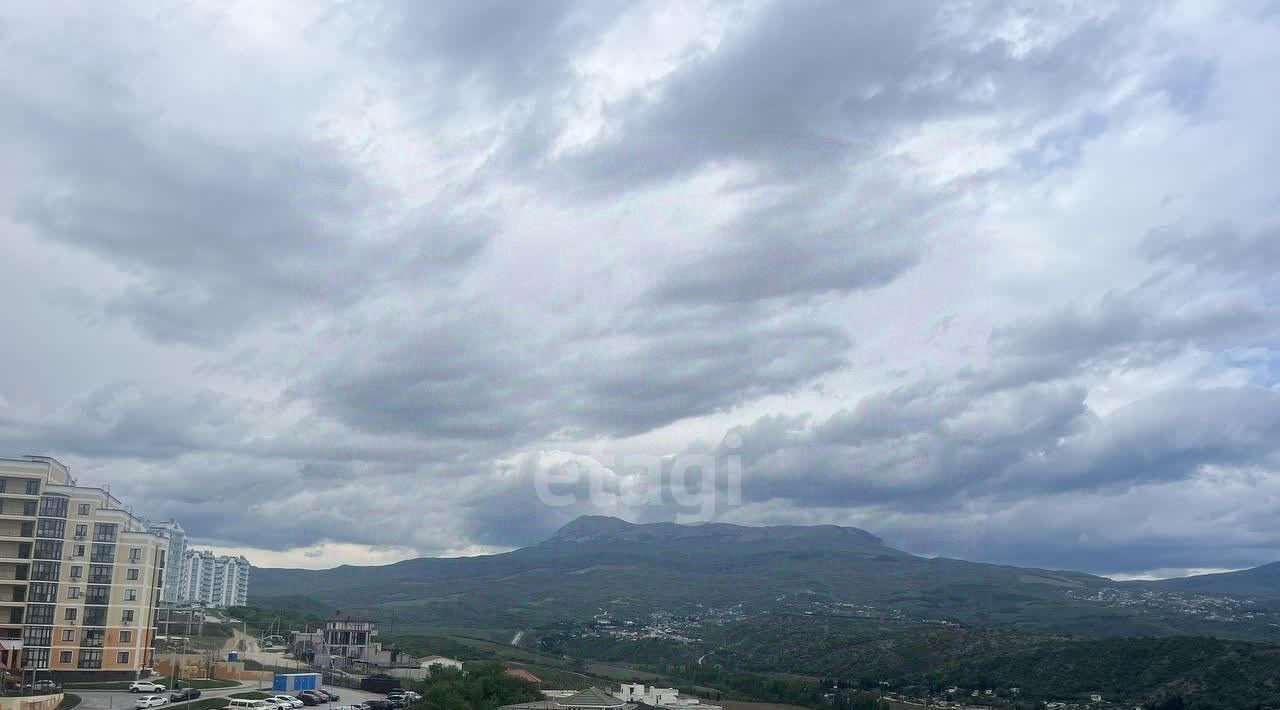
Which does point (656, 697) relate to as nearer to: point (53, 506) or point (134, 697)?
point (134, 697)

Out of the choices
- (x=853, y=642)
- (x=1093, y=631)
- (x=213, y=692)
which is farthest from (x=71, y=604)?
(x=1093, y=631)

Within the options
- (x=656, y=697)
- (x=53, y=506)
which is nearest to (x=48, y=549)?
(x=53, y=506)

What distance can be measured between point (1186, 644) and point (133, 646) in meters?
107

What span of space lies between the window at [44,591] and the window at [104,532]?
4772 mm

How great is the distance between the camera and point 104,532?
84625 mm

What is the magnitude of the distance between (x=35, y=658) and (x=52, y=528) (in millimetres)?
9633

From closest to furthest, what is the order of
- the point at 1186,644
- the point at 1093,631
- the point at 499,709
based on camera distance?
the point at 499,709
the point at 1186,644
the point at 1093,631

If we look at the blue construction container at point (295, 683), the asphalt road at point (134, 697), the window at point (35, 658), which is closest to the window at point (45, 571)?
the window at point (35, 658)

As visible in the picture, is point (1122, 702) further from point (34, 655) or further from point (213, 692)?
point (34, 655)

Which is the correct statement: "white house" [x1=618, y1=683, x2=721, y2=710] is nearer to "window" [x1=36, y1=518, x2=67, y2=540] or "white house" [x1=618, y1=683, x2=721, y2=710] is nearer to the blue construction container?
the blue construction container

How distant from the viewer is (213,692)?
81312 mm

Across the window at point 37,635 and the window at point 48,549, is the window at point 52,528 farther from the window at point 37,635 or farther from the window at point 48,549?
the window at point 37,635

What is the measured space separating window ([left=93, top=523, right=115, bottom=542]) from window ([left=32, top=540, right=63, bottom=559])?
298 centimetres

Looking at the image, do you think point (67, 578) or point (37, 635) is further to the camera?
point (67, 578)
